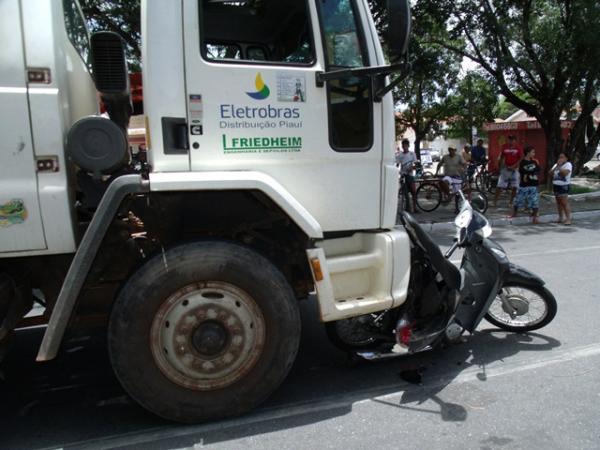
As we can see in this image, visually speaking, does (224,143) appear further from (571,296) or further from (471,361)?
(571,296)

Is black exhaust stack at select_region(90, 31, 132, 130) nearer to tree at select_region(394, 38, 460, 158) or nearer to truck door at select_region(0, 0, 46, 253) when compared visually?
truck door at select_region(0, 0, 46, 253)

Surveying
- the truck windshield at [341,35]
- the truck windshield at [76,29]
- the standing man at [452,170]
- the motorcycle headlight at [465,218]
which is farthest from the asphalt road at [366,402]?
the standing man at [452,170]

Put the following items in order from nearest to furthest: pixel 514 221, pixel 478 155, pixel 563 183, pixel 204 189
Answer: pixel 204 189
pixel 563 183
pixel 514 221
pixel 478 155

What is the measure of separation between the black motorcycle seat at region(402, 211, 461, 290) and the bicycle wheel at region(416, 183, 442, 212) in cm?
941

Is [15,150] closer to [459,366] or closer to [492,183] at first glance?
[459,366]

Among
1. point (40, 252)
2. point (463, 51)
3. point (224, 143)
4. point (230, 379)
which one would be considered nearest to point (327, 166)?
point (224, 143)

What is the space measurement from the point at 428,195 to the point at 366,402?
34.4 ft

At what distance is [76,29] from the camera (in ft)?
12.4

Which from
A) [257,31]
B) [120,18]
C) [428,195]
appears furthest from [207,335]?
[428,195]

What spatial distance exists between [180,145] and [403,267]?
5.37 ft

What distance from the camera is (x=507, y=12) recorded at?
14.3 metres

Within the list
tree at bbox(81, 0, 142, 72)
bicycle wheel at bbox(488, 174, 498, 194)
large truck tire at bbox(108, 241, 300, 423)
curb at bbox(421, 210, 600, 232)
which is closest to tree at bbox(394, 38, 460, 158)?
bicycle wheel at bbox(488, 174, 498, 194)

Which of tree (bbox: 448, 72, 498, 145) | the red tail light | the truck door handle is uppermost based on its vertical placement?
tree (bbox: 448, 72, 498, 145)

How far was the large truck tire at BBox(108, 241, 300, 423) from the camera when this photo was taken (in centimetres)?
281
